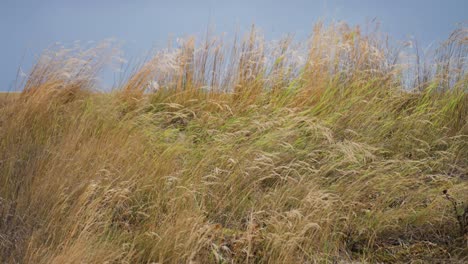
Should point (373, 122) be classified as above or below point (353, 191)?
above

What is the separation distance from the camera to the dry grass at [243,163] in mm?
3197

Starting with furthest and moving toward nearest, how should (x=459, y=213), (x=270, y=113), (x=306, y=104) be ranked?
(x=306, y=104) → (x=270, y=113) → (x=459, y=213)

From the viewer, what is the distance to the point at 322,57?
646cm

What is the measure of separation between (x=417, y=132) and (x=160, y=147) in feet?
8.23

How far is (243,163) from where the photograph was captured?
164 inches

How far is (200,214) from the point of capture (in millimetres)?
3492

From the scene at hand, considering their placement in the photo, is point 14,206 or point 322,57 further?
point 322,57

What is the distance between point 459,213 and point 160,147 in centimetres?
239

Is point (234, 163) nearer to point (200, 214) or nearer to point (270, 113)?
point (200, 214)

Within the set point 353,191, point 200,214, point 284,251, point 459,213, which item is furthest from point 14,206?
point 459,213

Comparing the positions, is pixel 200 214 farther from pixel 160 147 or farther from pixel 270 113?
pixel 270 113

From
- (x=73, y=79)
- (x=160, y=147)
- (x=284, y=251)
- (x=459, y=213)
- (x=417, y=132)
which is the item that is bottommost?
(x=284, y=251)

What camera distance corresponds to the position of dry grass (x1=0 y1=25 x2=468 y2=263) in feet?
10.5

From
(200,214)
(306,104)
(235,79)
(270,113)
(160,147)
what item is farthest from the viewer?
(235,79)
